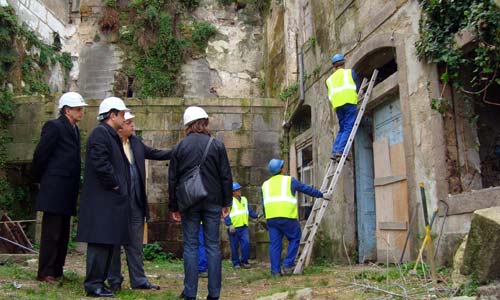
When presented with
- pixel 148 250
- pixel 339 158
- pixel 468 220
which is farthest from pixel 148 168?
pixel 468 220

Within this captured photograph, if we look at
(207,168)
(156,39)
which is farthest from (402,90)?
(156,39)

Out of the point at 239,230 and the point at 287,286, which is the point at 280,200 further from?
the point at 239,230

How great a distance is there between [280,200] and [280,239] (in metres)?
0.52

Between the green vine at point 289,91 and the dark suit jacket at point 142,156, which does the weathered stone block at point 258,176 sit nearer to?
the green vine at point 289,91

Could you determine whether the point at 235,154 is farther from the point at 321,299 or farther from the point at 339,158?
the point at 321,299

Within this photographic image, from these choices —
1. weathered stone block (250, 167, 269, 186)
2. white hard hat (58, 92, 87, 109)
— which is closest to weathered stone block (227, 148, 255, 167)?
weathered stone block (250, 167, 269, 186)

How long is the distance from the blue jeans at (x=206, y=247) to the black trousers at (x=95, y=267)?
72 cm

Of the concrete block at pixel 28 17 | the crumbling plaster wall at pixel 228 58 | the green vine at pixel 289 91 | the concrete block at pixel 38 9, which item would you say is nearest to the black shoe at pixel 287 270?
the green vine at pixel 289 91

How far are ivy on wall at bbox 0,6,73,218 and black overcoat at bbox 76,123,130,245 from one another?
23.5 feet

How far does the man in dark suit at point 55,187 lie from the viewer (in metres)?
5.01

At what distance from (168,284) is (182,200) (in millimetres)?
1878

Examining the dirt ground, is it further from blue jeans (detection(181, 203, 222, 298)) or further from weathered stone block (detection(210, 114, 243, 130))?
weathered stone block (detection(210, 114, 243, 130))

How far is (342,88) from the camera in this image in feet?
23.6

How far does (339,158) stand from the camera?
7.06 metres
